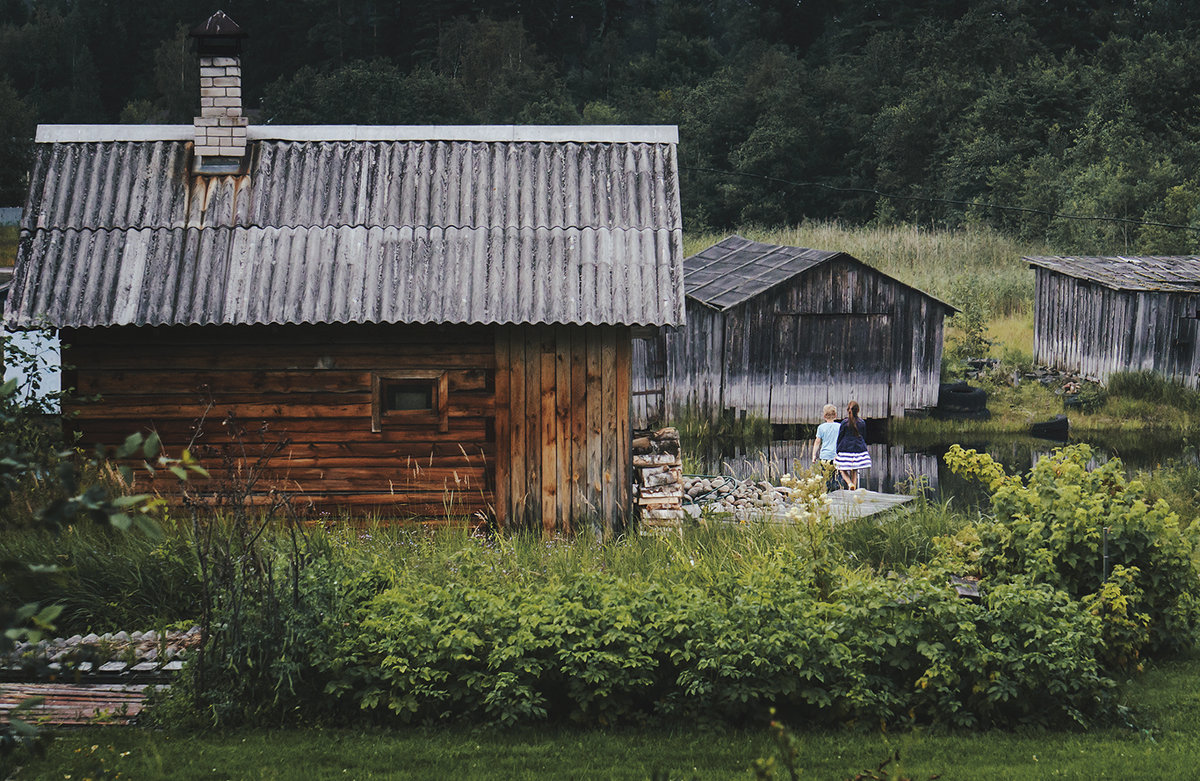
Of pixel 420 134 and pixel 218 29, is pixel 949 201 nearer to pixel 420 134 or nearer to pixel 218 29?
pixel 420 134

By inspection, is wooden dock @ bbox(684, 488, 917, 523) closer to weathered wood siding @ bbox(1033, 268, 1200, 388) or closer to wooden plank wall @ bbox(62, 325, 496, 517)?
wooden plank wall @ bbox(62, 325, 496, 517)

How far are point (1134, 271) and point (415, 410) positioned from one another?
69.2 ft

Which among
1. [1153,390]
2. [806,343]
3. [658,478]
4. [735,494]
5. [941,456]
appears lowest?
[941,456]

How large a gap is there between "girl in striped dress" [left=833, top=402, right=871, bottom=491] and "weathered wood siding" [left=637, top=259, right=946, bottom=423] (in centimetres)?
1003

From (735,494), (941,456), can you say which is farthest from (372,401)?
(941,456)

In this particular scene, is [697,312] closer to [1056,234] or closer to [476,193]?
[476,193]

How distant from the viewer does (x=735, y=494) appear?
48.9ft

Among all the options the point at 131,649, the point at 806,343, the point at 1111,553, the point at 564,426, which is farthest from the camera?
the point at 806,343

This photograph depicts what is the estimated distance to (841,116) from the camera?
51406mm

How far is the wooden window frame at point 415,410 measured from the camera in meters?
11.5

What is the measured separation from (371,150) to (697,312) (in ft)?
43.5

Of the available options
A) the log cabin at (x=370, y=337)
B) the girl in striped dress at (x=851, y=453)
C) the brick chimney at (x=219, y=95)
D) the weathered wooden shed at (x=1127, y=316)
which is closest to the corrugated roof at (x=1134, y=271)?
the weathered wooden shed at (x=1127, y=316)

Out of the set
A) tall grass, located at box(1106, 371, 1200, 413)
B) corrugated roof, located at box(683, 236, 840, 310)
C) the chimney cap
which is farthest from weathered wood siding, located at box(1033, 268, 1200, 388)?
the chimney cap

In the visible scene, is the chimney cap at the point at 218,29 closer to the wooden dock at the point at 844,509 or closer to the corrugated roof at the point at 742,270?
the wooden dock at the point at 844,509
